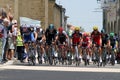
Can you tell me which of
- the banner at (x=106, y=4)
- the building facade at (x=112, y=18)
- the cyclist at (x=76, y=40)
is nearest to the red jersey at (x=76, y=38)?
the cyclist at (x=76, y=40)

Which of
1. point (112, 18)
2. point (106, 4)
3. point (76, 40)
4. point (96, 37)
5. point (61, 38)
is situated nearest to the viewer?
point (76, 40)

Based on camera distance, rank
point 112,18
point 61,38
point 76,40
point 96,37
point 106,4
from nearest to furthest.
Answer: point 76,40, point 96,37, point 61,38, point 112,18, point 106,4

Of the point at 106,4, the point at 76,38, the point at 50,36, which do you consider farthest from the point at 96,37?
the point at 106,4

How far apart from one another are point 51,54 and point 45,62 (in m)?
0.64

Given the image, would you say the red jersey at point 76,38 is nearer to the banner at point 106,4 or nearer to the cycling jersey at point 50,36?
the cycling jersey at point 50,36

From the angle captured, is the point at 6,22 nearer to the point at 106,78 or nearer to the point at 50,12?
the point at 106,78

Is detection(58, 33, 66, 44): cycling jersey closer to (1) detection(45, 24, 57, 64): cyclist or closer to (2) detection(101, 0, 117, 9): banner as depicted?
(1) detection(45, 24, 57, 64): cyclist

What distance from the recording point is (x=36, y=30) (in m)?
27.2

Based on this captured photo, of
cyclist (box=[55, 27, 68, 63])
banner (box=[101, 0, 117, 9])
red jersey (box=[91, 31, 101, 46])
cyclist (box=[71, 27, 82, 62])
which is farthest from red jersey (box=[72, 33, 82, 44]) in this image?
banner (box=[101, 0, 117, 9])

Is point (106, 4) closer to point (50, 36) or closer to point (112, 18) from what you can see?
point (112, 18)

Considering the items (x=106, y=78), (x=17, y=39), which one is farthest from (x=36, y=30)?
(x=106, y=78)

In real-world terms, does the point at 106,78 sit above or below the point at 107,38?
below

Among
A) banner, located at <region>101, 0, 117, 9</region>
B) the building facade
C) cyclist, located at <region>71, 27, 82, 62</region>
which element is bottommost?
cyclist, located at <region>71, 27, 82, 62</region>

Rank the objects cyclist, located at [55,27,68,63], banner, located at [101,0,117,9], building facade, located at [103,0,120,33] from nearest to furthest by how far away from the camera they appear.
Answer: cyclist, located at [55,27,68,63] → building facade, located at [103,0,120,33] → banner, located at [101,0,117,9]
